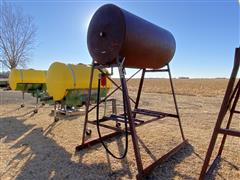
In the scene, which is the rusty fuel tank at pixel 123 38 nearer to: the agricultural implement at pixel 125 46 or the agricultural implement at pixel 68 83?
the agricultural implement at pixel 125 46

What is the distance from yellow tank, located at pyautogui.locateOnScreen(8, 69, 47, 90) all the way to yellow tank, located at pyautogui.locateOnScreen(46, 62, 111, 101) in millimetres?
2693

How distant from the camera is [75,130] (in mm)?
5113

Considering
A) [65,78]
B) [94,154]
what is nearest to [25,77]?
[65,78]

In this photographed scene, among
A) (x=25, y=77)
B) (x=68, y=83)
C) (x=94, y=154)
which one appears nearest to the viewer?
(x=94, y=154)

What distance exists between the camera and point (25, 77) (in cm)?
798

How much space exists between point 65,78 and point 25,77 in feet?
11.3

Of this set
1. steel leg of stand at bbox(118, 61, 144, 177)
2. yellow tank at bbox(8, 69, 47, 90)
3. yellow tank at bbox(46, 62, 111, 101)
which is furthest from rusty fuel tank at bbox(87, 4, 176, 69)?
yellow tank at bbox(8, 69, 47, 90)

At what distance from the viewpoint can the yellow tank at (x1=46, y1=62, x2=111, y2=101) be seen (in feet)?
17.7

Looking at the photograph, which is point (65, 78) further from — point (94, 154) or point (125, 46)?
point (125, 46)

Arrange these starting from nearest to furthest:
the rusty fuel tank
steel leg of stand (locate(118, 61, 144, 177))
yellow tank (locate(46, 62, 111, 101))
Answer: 1. steel leg of stand (locate(118, 61, 144, 177))
2. the rusty fuel tank
3. yellow tank (locate(46, 62, 111, 101))

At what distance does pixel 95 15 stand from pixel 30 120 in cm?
443

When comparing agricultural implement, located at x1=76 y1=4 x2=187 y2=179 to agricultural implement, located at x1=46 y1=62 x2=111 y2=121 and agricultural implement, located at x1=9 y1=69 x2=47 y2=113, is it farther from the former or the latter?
agricultural implement, located at x1=9 y1=69 x2=47 y2=113

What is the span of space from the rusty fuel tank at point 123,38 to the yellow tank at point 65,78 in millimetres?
2151

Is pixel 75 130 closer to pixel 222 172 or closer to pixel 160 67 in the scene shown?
Result: pixel 160 67
